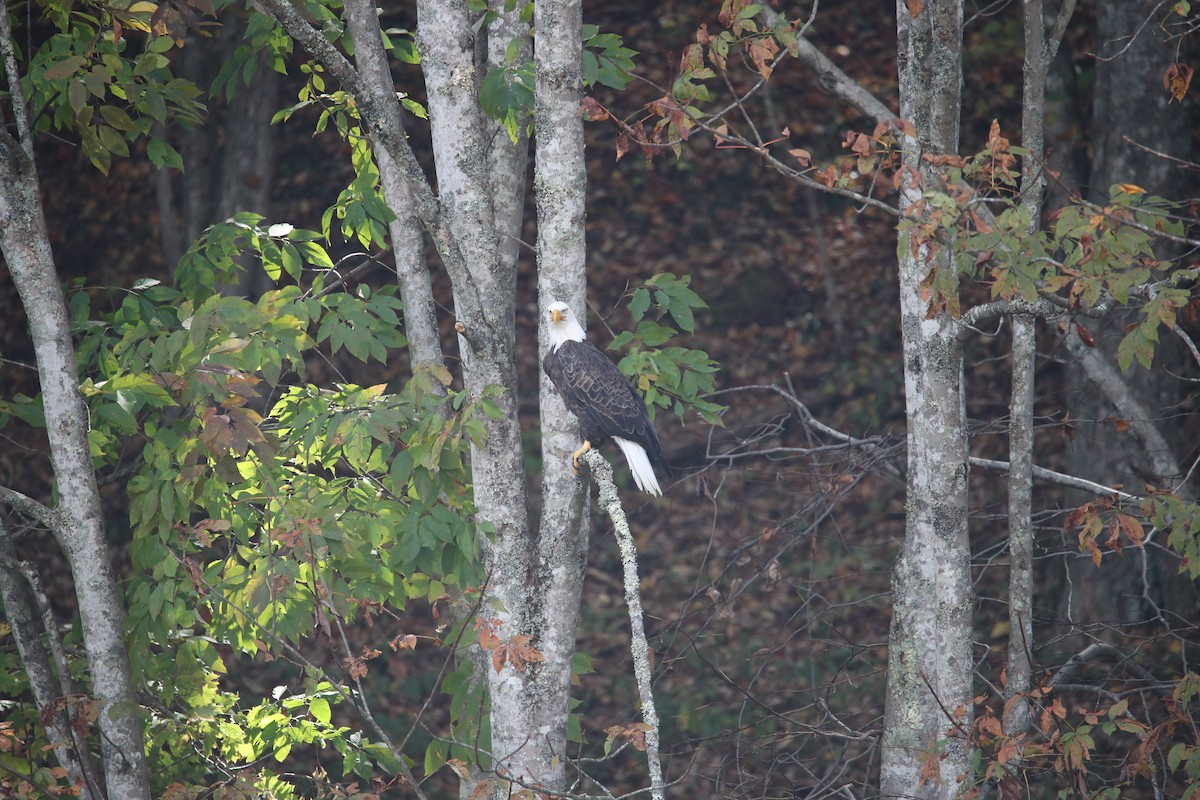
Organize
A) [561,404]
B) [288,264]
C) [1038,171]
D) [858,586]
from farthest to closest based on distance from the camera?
1. [858,586]
2. [288,264]
3. [561,404]
4. [1038,171]

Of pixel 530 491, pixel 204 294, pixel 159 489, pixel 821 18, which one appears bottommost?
pixel 530 491

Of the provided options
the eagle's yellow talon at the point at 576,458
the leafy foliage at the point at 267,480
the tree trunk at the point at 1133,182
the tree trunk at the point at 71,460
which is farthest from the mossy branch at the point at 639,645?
the tree trunk at the point at 1133,182

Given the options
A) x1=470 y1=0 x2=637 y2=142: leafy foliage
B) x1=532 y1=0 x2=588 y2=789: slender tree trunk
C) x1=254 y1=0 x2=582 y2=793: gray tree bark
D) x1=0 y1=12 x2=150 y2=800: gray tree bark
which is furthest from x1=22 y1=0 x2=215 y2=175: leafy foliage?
x1=532 y1=0 x2=588 y2=789: slender tree trunk

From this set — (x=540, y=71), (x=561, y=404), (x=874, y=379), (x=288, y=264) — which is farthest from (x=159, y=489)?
(x=874, y=379)

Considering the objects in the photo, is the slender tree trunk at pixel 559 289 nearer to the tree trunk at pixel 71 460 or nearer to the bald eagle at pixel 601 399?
the bald eagle at pixel 601 399

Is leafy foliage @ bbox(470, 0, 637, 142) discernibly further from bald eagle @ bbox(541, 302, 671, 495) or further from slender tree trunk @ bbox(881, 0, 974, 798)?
slender tree trunk @ bbox(881, 0, 974, 798)

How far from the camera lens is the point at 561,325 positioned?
4.69 metres

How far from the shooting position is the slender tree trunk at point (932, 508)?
14.9ft

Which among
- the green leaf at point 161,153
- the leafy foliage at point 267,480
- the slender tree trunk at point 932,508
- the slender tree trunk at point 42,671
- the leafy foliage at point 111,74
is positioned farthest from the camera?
the green leaf at point 161,153

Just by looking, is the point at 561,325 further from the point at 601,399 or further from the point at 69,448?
the point at 69,448

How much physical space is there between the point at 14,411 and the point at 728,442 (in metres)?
5.86

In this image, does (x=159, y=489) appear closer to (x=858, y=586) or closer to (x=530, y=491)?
(x=530, y=491)

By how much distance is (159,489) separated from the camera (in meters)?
4.46

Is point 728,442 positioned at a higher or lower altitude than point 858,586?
higher
